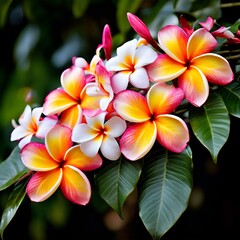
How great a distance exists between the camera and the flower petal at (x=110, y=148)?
62 cm

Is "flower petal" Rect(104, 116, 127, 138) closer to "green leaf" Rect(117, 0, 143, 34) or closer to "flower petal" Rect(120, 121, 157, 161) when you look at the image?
"flower petal" Rect(120, 121, 157, 161)

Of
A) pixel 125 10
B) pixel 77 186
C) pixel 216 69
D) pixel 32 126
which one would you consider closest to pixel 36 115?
pixel 32 126

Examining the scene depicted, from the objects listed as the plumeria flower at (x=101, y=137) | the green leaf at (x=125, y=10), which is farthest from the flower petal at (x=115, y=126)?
the green leaf at (x=125, y=10)

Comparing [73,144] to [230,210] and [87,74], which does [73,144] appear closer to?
[87,74]

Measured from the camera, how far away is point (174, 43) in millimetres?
634

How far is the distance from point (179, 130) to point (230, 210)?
0.87 meters

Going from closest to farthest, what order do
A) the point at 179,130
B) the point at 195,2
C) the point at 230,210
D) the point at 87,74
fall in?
the point at 179,130, the point at 87,74, the point at 195,2, the point at 230,210

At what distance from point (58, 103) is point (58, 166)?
0.08 m

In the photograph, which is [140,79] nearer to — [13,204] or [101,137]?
[101,137]

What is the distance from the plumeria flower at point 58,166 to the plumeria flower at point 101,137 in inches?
0.6

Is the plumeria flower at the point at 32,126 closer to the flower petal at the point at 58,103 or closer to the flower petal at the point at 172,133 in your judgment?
the flower petal at the point at 58,103

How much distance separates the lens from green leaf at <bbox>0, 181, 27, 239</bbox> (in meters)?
0.66

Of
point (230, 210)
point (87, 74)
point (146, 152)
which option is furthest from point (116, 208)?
point (230, 210)

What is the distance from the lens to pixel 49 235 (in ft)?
5.41
